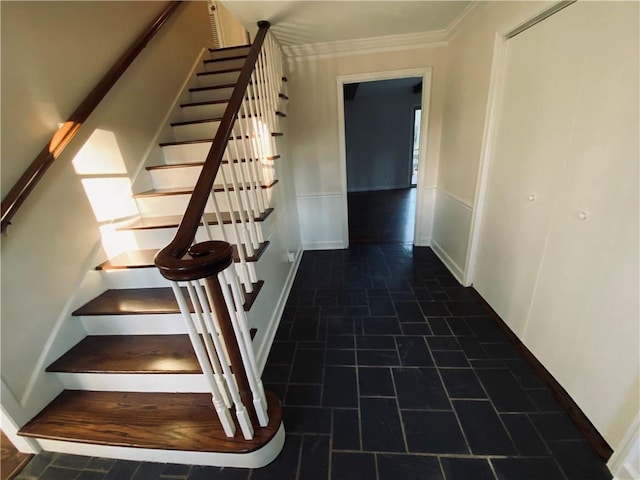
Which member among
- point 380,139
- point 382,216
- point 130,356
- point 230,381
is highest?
point 380,139

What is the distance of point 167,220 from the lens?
1846mm

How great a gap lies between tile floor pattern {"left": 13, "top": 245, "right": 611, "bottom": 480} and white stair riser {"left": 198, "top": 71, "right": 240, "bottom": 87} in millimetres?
2464

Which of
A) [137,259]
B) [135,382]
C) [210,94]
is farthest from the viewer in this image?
[210,94]

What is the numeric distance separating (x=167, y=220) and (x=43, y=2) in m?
1.31

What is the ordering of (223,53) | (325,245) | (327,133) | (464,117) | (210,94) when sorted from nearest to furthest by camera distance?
1. (464,117)
2. (210,94)
3. (327,133)
4. (223,53)
5. (325,245)

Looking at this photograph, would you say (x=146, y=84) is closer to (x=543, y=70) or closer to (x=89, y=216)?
(x=89, y=216)

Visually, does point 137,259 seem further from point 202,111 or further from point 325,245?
point 325,245

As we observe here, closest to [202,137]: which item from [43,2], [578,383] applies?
[43,2]

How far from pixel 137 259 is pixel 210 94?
6.12 feet

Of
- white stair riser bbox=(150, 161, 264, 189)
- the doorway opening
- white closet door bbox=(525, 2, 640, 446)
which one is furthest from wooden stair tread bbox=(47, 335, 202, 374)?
the doorway opening

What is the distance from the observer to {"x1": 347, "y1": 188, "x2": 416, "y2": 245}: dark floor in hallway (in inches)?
142

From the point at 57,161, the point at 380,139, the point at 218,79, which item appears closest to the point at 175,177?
the point at 57,161

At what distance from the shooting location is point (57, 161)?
1.42m

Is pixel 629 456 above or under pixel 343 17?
under
